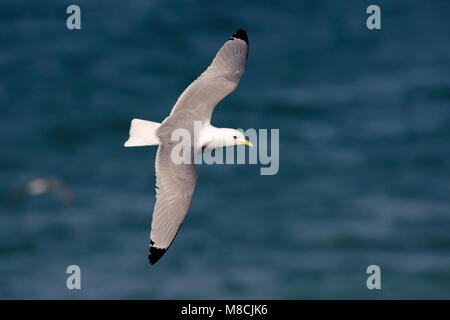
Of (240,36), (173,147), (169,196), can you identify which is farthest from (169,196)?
(240,36)

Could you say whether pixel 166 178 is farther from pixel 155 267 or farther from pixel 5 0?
pixel 5 0

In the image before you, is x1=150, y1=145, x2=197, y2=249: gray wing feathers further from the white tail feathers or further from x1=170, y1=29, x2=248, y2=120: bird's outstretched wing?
x1=170, y1=29, x2=248, y2=120: bird's outstretched wing

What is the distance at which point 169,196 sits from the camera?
7.13 m

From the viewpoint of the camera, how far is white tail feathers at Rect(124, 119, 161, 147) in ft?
22.9

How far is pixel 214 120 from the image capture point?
53.8 ft

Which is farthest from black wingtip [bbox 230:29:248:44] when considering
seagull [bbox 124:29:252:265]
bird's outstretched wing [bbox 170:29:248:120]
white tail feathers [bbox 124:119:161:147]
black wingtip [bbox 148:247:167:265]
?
black wingtip [bbox 148:247:167:265]

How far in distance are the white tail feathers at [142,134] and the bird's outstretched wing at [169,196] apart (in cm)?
15

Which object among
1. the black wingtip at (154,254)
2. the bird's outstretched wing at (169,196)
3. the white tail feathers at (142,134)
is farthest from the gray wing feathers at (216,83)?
the black wingtip at (154,254)

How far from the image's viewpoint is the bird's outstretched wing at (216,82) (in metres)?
7.39

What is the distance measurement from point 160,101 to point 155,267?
4.38 m

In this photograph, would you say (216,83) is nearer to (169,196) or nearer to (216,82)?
(216,82)

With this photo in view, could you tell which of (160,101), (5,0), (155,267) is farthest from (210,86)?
(5,0)

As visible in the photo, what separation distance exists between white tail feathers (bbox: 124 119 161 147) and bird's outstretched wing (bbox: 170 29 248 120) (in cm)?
27

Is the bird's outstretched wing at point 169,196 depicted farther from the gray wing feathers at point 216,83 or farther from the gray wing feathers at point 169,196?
the gray wing feathers at point 216,83
